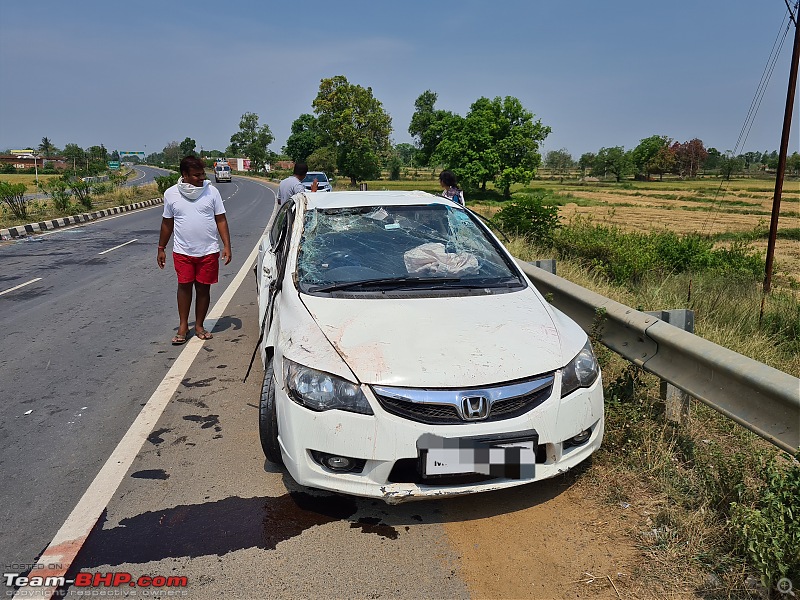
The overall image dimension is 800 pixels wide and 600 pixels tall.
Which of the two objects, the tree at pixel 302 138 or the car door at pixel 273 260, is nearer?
the car door at pixel 273 260

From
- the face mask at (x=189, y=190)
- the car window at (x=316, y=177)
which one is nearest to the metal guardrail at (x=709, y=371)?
the face mask at (x=189, y=190)

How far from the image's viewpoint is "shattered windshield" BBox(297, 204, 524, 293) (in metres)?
3.69

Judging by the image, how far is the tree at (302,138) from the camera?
82.8 metres

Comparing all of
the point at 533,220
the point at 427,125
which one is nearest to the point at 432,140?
the point at 427,125

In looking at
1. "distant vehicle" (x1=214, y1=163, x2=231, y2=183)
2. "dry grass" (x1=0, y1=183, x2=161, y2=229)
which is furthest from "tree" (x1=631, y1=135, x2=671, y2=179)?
"dry grass" (x1=0, y1=183, x2=161, y2=229)

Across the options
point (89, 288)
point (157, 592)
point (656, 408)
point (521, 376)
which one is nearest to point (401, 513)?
point (521, 376)

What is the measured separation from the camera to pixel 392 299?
3443 millimetres

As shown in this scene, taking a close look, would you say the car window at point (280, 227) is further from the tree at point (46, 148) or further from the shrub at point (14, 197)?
the tree at point (46, 148)

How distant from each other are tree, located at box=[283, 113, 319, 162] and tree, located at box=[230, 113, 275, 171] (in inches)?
505

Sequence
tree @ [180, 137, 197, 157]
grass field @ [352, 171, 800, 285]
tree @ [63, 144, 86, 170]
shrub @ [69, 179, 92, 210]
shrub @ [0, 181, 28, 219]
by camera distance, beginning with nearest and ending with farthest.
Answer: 1. shrub @ [0, 181, 28, 219]
2. grass field @ [352, 171, 800, 285]
3. shrub @ [69, 179, 92, 210]
4. tree @ [63, 144, 86, 170]
5. tree @ [180, 137, 197, 157]

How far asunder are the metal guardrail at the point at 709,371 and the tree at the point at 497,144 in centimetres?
4304

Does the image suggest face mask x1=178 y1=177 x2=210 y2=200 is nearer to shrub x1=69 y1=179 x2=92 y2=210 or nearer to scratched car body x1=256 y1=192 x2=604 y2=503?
scratched car body x1=256 y1=192 x2=604 y2=503

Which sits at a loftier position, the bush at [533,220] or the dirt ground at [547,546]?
the bush at [533,220]

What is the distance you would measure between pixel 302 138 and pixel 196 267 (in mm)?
82849
